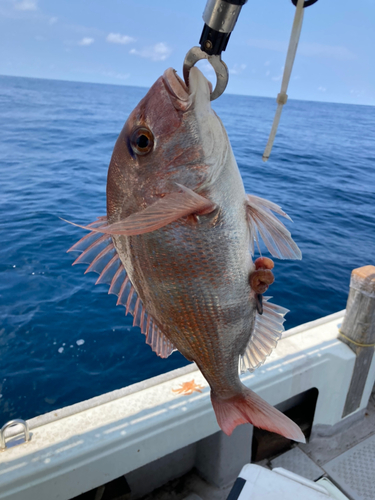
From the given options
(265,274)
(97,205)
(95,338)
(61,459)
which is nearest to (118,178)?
(265,274)

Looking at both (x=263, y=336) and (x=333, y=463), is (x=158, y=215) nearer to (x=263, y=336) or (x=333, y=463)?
(x=263, y=336)

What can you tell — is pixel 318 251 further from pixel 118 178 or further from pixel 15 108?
pixel 15 108

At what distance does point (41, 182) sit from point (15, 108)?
22.4 meters

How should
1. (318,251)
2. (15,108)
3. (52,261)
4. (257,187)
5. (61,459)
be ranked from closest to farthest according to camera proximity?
1. (61,459)
2. (52,261)
3. (318,251)
4. (257,187)
5. (15,108)

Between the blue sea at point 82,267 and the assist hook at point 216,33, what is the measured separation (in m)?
4.52

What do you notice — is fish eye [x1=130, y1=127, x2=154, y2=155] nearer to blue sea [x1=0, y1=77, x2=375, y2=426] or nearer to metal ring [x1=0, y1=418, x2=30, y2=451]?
metal ring [x1=0, y1=418, x2=30, y2=451]

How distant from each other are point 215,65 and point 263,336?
0.92 meters

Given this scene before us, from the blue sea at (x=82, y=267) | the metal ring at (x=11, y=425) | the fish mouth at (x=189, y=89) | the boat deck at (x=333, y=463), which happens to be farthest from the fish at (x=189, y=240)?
the blue sea at (x=82, y=267)

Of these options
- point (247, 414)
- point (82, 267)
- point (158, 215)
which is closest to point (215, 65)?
point (158, 215)

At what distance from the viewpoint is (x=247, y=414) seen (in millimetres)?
1320

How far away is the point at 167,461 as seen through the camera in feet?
10.7

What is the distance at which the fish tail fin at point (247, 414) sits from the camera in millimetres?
1241

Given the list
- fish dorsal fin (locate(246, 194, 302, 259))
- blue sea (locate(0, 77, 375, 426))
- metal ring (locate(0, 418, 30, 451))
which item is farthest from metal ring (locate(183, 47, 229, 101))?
blue sea (locate(0, 77, 375, 426))

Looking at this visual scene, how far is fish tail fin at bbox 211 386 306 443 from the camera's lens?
124 centimetres
